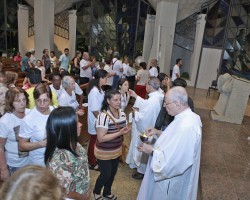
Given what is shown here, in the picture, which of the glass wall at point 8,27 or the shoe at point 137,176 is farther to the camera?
the glass wall at point 8,27

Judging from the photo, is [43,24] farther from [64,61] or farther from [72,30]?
[64,61]

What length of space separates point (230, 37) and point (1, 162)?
42.4 ft

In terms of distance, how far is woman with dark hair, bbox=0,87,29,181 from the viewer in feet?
7.97

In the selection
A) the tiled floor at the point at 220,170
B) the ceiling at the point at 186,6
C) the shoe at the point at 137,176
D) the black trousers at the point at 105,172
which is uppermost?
the ceiling at the point at 186,6

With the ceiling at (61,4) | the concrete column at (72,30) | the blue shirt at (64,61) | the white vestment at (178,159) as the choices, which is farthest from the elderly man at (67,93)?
the concrete column at (72,30)

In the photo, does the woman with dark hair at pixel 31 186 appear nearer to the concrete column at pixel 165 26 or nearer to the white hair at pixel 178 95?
the white hair at pixel 178 95

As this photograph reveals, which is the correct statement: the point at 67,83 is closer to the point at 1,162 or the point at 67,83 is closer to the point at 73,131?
the point at 1,162

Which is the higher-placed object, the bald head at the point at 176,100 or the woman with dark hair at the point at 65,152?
the bald head at the point at 176,100

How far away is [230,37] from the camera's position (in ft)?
41.9

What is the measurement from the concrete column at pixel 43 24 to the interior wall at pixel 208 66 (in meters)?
8.05

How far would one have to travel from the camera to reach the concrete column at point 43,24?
12156 millimetres

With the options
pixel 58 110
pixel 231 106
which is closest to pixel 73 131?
pixel 58 110

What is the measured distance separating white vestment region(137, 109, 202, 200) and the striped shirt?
63 centimetres

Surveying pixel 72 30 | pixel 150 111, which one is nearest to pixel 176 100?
pixel 150 111
